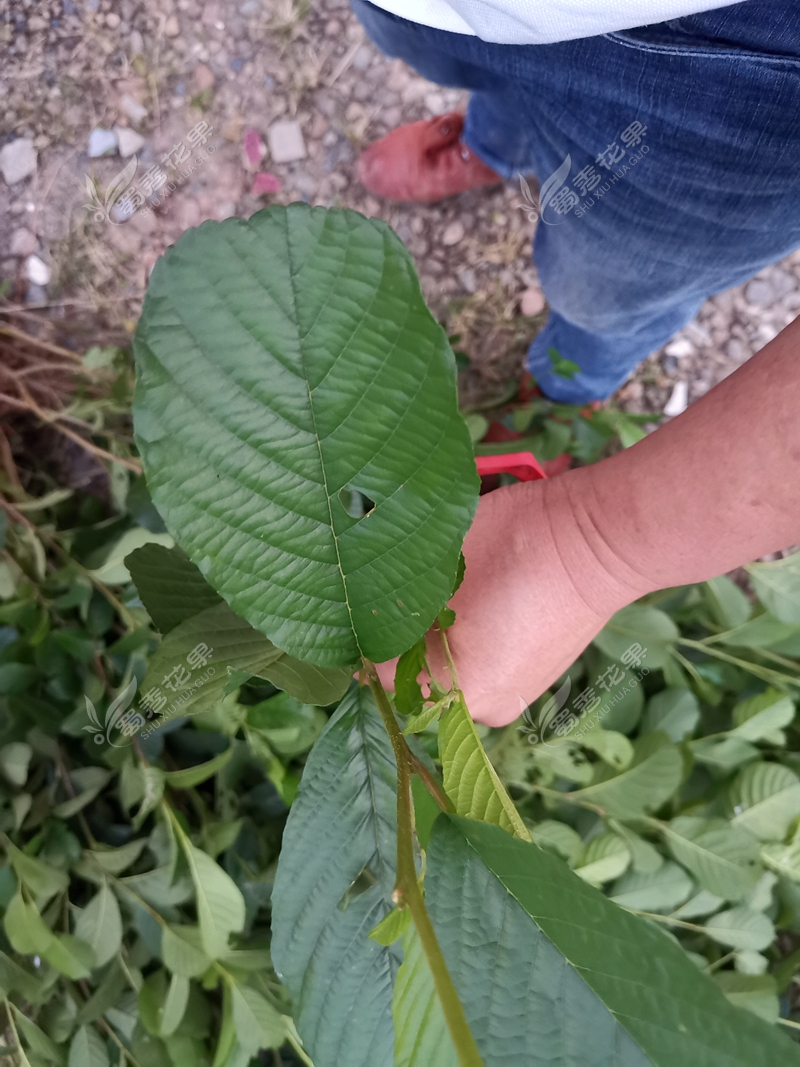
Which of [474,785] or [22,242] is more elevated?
[22,242]

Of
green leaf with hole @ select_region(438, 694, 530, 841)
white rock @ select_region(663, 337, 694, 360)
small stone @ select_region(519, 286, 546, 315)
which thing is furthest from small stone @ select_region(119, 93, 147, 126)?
green leaf with hole @ select_region(438, 694, 530, 841)

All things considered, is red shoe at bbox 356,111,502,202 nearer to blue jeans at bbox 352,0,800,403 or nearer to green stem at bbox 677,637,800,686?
blue jeans at bbox 352,0,800,403

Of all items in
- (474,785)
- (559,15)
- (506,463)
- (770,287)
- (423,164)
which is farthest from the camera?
(770,287)

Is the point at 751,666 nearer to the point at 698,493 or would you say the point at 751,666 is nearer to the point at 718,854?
the point at 718,854

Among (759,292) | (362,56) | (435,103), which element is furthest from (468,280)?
(759,292)

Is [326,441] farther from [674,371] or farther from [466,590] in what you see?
[674,371]

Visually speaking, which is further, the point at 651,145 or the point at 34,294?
the point at 34,294
